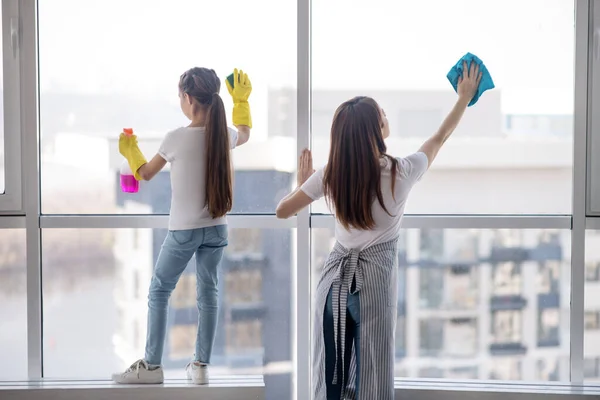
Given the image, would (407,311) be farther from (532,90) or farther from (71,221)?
(71,221)

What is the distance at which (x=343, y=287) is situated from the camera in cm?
210

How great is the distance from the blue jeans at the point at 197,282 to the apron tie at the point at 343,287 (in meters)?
0.43

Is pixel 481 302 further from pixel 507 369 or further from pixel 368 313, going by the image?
pixel 368 313

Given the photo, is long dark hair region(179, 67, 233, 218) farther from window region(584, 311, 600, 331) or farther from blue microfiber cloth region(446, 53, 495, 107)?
window region(584, 311, 600, 331)

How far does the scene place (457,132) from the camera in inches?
96.7

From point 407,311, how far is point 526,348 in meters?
0.43

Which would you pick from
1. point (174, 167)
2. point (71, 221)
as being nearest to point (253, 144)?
point (174, 167)

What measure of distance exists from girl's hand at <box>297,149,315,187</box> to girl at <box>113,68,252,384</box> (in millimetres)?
218

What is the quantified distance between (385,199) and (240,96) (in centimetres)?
62

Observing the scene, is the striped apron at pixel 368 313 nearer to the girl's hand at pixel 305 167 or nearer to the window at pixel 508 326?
the girl's hand at pixel 305 167

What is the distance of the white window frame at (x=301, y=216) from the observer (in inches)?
94.4

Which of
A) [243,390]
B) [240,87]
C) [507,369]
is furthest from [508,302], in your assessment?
[240,87]

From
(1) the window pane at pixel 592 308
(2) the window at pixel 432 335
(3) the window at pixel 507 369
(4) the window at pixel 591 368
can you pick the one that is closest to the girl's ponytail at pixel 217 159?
(2) the window at pixel 432 335

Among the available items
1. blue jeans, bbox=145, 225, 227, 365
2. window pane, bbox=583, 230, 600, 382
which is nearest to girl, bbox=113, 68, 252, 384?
blue jeans, bbox=145, 225, 227, 365
